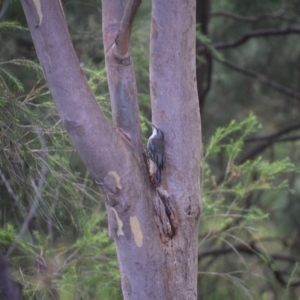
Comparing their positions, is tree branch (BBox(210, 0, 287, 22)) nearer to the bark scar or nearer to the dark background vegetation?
the dark background vegetation

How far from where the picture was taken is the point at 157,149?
2.17 metres

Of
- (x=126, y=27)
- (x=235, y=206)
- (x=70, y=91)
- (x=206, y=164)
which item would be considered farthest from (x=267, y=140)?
(x=70, y=91)

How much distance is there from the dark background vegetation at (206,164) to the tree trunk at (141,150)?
30 cm

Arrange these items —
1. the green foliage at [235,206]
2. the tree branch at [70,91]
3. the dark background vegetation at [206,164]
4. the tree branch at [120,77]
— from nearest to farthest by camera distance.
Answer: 1. the tree branch at [70,91]
2. the tree branch at [120,77]
3. the dark background vegetation at [206,164]
4. the green foliage at [235,206]

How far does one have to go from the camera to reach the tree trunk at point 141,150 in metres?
2.03

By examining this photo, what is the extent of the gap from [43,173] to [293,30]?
369cm

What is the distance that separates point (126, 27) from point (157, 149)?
1.26 ft

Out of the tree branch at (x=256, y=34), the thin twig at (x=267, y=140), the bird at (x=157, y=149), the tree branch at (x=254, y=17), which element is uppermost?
the bird at (x=157, y=149)

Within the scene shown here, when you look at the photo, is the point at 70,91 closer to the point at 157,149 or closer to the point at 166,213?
the point at 157,149

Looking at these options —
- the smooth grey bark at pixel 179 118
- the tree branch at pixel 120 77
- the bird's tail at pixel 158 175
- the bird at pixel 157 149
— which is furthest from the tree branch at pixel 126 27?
the bird's tail at pixel 158 175

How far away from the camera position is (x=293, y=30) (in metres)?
5.60

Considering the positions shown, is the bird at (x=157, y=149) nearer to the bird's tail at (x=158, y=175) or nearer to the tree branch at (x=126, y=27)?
the bird's tail at (x=158, y=175)

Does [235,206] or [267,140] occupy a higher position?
[235,206]

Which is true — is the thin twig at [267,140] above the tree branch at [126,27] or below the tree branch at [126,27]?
below
